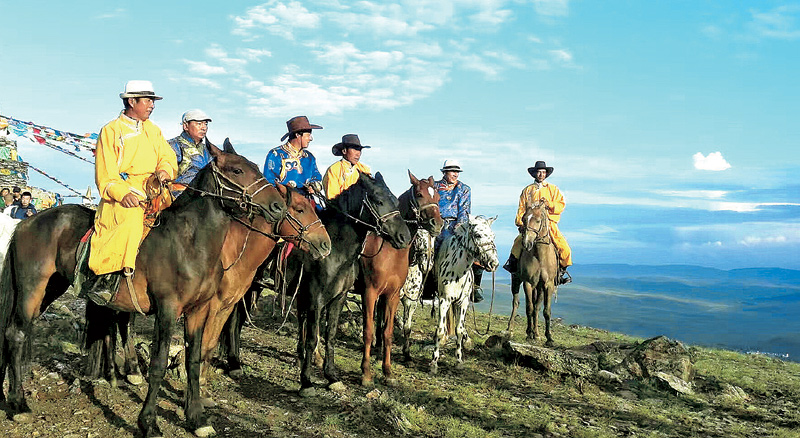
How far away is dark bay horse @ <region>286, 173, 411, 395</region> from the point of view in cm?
789

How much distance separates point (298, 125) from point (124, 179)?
3655 mm

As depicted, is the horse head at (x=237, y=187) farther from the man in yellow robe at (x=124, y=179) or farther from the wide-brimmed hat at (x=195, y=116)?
the wide-brimmed hat at (x=195, y=116)

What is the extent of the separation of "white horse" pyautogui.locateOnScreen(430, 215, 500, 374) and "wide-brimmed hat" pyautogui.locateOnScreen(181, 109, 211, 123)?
188 inches

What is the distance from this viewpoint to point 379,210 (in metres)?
7.94

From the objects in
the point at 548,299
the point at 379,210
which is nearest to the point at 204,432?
the point at 379,210

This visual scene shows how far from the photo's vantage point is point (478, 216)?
32.7 ft

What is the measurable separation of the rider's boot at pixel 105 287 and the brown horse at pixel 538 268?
9029 mm

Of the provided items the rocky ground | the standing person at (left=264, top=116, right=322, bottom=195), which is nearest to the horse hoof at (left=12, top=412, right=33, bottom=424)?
the rocky ground

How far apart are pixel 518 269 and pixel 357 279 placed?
244 inches

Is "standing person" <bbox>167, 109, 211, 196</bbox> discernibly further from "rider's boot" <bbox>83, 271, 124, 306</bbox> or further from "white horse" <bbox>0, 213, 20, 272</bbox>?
"white horse" <bbox>0, 213, 20, 272</bbox>

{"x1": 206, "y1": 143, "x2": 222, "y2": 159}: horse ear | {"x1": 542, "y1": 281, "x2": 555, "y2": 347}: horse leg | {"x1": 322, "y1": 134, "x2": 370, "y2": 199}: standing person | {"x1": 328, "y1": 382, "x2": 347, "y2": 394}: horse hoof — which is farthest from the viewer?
{"x1": 542, "y1": 281, "x2": 555, "y2": 347}: horse leg

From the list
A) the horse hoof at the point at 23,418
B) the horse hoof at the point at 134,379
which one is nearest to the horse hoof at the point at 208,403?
the horse hoof at the point at 134,379

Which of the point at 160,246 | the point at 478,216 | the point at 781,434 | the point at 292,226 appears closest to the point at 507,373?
the point at 478,216

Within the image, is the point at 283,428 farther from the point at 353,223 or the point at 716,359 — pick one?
the point at 716,359
